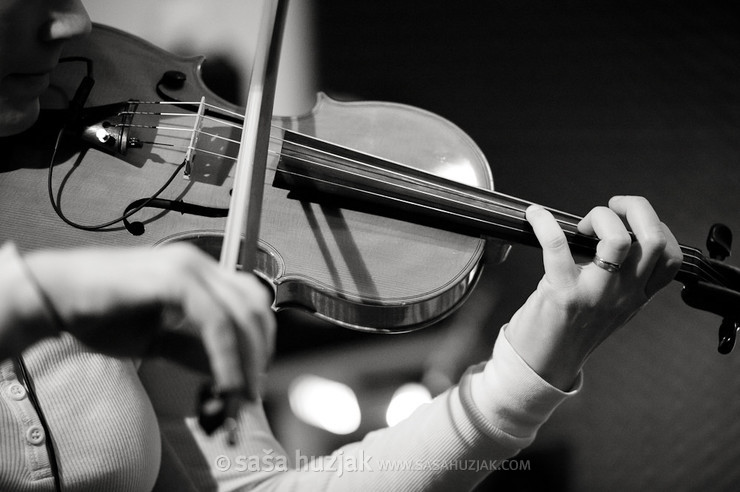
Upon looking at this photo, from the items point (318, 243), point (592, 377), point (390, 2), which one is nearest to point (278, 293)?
point (318, 243)

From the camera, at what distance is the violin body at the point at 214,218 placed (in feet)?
2.09

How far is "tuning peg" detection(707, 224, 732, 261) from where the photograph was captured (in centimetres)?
70

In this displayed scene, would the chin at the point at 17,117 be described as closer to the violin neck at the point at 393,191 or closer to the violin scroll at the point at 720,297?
the violin neck at the point at 393,191

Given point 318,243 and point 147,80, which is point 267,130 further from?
point 147,80

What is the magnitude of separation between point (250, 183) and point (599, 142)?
81cm

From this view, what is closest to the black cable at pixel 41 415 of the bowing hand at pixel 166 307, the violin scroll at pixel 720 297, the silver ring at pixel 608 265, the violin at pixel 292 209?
the violin at pixel 292 209

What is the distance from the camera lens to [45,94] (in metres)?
0.68

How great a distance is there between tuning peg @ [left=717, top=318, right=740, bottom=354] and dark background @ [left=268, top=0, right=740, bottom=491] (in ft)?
0.97

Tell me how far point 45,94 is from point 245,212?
1.33 ft

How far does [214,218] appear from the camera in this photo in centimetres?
65

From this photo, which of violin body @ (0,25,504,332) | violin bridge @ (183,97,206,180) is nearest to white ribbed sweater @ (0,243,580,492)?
violin body @ (0,25,504,332)

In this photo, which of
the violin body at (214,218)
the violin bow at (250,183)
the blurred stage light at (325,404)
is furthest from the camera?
the blurred stage light at (325,404)

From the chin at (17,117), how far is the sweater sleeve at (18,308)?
1.16ft
